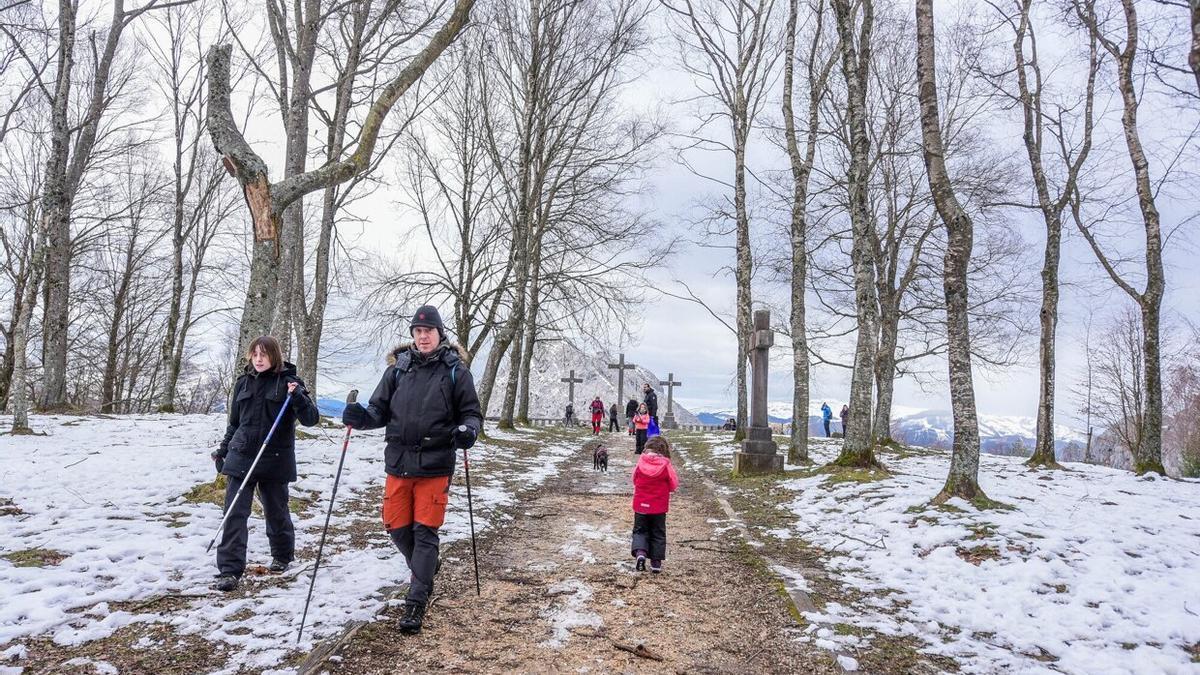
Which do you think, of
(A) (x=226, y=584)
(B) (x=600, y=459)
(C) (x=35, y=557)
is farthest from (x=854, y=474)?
(C) (x=35, y=557)

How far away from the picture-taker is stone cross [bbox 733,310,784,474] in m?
11.7

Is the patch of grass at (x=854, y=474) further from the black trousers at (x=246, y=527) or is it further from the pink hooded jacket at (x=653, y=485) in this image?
the black trousers at (x=246, y=527)

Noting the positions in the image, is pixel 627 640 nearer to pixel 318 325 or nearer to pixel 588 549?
pixel 588 549

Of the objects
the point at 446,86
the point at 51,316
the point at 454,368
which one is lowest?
the point at 454,368

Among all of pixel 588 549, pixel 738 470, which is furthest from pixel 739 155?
pixel 588 549

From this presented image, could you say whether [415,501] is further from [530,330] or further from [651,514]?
[530,330]

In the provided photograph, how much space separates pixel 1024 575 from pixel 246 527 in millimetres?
6255

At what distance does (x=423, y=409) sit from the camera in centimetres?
438

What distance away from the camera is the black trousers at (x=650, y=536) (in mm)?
5918

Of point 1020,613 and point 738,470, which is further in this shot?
point 738,470

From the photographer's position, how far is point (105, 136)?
1845 cm

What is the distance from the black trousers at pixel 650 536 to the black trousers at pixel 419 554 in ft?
7.28

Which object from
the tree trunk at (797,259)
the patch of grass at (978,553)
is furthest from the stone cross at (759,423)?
the patch of grass at (978,553)

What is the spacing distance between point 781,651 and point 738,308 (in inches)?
592
